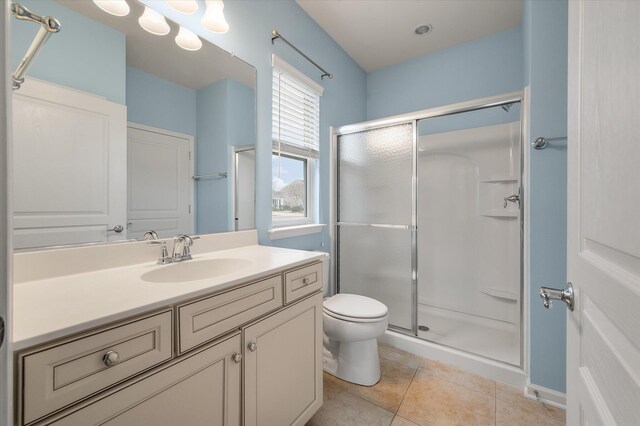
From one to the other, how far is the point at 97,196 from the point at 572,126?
1.58m

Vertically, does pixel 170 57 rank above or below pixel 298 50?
below

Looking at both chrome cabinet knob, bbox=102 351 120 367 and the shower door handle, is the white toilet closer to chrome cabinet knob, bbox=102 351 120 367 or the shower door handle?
chrome cabinet knob, bbox=102 351 120 367

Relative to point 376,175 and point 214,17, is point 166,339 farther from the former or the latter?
point 376,175

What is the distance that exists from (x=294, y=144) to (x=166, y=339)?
1.60 meters

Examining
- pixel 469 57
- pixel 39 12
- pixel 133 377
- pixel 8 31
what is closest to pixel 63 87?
pixel 39 12

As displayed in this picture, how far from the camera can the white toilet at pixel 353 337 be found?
A: 1.62m

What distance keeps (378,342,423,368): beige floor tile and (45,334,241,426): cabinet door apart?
4.50 feet

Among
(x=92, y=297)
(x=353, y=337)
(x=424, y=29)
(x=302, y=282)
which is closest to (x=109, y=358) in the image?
(x=92, y=297)

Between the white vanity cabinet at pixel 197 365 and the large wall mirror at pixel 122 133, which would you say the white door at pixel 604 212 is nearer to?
the white vanity cabinet at pixel 197 365

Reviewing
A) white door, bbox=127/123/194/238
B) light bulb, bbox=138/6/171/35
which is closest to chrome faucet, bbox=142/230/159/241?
white door, bbox=127/123/194/238

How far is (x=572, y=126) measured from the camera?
28.0 inches

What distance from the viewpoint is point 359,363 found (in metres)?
1.72

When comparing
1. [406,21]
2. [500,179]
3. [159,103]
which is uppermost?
[406,21]

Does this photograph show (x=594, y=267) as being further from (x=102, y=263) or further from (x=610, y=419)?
(x=102, y=263)
